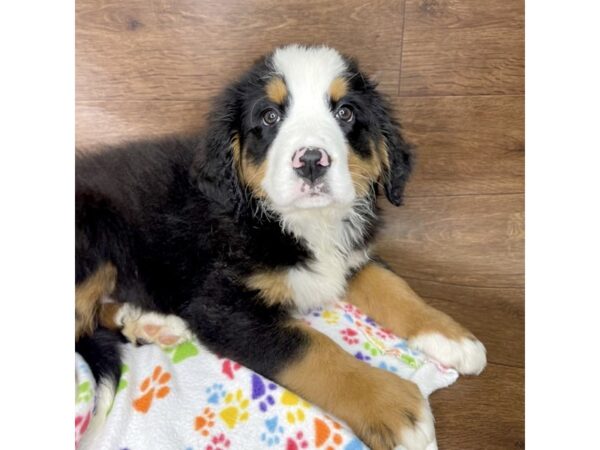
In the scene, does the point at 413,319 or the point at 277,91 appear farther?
the point at 413,319

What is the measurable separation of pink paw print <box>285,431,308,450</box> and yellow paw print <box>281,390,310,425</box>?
0.12 ft

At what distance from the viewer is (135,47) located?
1998 millimetres

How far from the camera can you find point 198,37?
6.66 feet

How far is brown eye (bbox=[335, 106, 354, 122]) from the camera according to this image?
165cm

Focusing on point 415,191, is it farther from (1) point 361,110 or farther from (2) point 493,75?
(1) point 361,110

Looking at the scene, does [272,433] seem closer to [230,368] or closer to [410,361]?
[230,368]

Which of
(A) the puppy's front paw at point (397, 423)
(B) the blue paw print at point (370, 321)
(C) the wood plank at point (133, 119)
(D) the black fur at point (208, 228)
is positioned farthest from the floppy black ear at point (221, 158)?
(A) the puppy's front paw at point (397, 423)

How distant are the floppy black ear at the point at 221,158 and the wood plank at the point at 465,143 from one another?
0.78m

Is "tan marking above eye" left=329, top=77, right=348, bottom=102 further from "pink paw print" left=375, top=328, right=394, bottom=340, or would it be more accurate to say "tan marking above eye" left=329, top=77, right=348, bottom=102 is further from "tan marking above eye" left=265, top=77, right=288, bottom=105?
"pink paw print" left=375, top=328, right=394, bottom=340

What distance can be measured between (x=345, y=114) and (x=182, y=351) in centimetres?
91

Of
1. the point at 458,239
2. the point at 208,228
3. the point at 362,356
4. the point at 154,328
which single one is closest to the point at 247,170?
the point at 208,228

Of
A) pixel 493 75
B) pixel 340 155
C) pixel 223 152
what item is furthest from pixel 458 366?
pixel 493 75

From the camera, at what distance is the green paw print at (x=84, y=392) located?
59.3 inches
